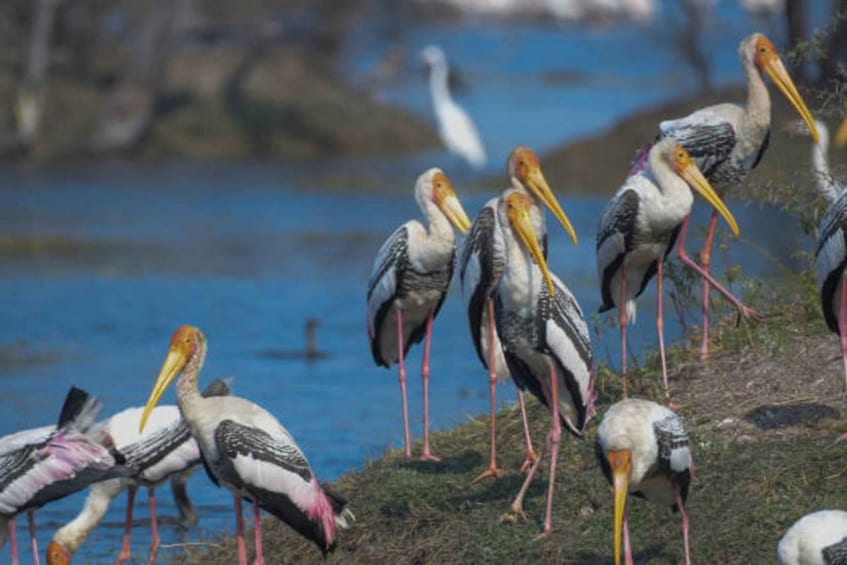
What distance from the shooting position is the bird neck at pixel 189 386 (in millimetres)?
6879

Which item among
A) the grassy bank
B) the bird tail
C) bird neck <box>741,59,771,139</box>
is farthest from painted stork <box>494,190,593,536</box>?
bird neck <box>741,59,771,139</box>

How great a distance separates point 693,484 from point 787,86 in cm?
237

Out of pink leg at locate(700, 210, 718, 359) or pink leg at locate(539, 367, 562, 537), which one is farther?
pink leg at locate(700, 210, 718, 359)

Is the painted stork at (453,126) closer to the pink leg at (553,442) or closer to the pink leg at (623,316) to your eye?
the pink leg at (623,316)

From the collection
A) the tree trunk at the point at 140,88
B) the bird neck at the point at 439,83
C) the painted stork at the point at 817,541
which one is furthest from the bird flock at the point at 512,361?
the tree trunk at the point at 140,88

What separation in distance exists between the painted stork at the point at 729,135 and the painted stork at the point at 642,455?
2154mm

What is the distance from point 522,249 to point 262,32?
2134 centimetres

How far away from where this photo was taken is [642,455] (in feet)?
20.1

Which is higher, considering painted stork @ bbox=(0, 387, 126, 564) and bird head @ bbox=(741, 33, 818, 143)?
bird head @ bbox=(741, 33, 818, 143)

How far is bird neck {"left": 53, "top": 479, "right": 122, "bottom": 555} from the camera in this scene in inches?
Result: 317

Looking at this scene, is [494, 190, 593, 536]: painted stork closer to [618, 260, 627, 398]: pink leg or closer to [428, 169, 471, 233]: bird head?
[618, 260, 627, 398]: pink leg

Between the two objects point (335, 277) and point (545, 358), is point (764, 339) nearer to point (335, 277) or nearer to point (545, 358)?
point (545, 358)

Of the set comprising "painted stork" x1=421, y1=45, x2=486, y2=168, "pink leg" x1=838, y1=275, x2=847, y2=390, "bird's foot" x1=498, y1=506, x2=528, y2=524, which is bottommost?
"bird's foot" x1=498, y1=506, x2=528, y2=524

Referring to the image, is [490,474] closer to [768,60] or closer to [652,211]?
[652,211]
